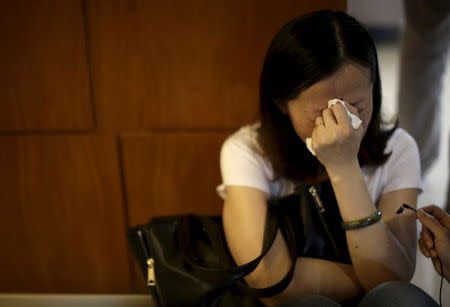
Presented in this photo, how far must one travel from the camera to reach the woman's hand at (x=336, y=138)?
854 mm

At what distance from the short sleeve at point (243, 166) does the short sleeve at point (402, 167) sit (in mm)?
320

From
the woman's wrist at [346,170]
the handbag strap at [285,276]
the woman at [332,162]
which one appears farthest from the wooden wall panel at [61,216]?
the woman's wrist at [346,170]

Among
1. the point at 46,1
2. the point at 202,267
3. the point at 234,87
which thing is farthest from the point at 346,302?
the point at 46,1

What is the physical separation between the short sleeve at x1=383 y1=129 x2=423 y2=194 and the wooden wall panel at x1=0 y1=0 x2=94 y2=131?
0.92 m

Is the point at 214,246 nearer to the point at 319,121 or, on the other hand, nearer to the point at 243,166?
the point at 243,166

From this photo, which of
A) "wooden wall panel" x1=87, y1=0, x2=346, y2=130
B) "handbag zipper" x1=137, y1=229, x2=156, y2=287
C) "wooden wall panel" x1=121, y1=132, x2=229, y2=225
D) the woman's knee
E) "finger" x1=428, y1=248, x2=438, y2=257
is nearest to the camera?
the woman's knee

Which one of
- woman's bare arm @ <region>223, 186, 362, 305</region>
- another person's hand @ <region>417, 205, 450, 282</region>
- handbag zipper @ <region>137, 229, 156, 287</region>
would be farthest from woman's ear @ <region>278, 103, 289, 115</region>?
handbag zipper @ <region>137, 229, 156, 287</region>

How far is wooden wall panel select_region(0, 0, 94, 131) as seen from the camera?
1.22 metres

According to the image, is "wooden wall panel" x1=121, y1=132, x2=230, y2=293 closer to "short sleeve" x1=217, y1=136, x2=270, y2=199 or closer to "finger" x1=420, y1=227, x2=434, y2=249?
"short sleeve" x1=217, y1=136, x2=270, y2=199

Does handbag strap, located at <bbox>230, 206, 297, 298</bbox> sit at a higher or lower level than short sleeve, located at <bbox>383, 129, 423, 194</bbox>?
lower

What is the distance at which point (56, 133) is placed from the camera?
133cm

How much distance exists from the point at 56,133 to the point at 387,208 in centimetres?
105

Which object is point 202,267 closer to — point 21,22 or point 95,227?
point 95,227

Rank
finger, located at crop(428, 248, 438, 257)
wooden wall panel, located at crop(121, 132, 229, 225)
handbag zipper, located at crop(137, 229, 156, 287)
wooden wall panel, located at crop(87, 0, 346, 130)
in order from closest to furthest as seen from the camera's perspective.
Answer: finger, located at crop(428, 248, 438, 257) < handbag zipper, located at crop(137, 229, 156, 287) < wooden wall panel, located at crop(87, 0, 346, 130) < wooden wall panel, located at crop(121, 132, 229, 225)
